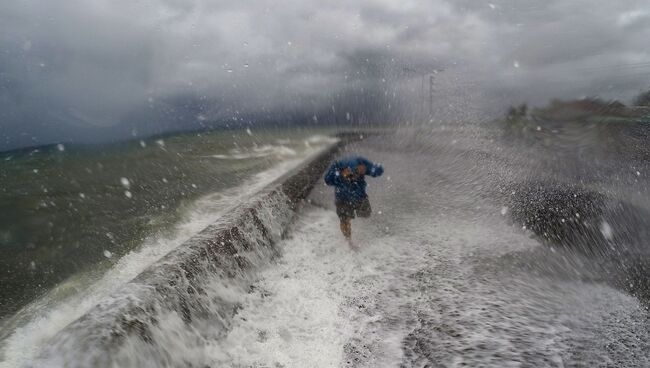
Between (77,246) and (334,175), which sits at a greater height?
(334,175)

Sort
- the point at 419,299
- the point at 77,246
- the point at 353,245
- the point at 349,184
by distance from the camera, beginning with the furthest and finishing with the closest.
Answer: the point at 77,246 → the point at 349,184 → the point at 353,245 → the point at 419,299

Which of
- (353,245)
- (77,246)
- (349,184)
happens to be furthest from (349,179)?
(77,246)

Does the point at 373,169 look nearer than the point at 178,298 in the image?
No

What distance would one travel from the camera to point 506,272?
186 inches

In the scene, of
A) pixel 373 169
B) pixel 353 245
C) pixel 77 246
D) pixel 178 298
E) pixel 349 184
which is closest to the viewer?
pixel 178 298

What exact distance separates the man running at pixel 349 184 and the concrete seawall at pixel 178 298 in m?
1.24

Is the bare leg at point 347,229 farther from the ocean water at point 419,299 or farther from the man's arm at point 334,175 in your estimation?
the man's arm at point 334,175

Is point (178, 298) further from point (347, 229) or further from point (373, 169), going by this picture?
point (373, 169)

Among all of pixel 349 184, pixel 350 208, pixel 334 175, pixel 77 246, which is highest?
pixel 334 175

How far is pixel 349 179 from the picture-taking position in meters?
6.23

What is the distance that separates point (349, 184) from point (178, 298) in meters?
3.28

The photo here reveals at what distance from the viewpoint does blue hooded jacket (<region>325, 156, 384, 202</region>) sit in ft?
20.1

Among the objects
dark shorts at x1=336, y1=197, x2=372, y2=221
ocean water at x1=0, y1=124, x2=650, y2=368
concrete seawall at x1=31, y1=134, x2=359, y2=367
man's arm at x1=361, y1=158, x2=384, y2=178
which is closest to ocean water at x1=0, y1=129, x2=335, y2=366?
ocean water at x1=0, y1=124, x2=650, y2=368

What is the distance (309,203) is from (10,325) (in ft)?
18.9
